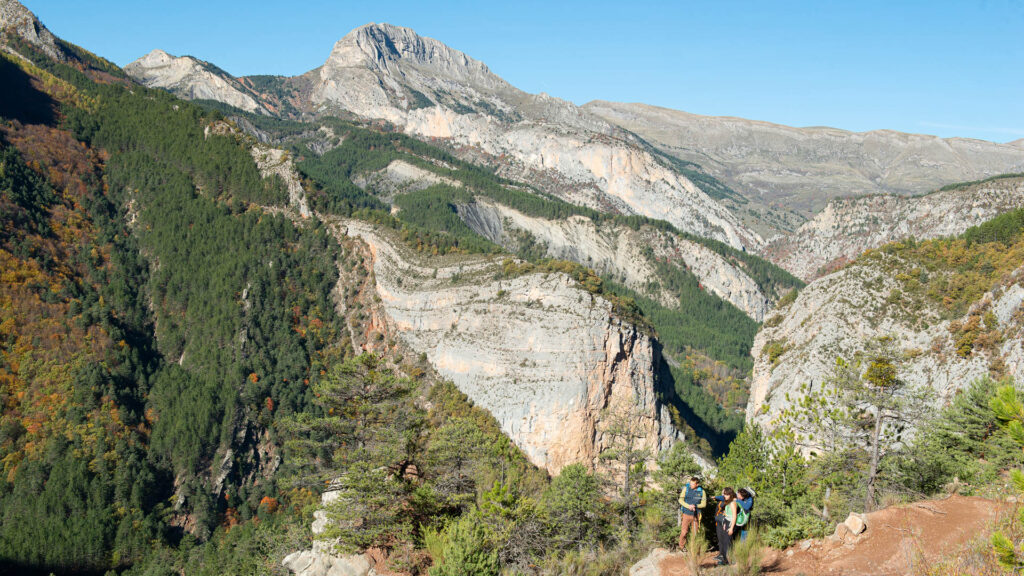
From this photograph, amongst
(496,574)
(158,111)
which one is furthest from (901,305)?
(158,111)

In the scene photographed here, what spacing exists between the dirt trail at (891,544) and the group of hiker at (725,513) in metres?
0.74

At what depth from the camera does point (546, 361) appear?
6650cm

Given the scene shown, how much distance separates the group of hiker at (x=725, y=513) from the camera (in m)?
14.6

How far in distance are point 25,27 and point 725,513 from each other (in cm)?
21183

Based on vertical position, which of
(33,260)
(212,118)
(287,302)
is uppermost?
(212,118)

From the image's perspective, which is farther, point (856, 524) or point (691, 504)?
point (691, 504)

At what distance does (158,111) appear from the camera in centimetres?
12275

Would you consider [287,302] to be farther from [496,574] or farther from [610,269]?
[610,269]

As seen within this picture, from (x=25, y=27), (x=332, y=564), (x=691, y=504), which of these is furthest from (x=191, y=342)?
(x=25, y=27)

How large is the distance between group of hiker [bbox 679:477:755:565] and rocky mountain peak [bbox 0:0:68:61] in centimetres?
20240

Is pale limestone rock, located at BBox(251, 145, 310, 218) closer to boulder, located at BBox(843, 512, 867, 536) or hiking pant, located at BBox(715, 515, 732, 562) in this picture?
hiking pant, located at BBox(715, 515, 732, 562)

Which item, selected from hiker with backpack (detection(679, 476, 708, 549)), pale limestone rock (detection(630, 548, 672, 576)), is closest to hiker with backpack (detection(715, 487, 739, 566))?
hiker with backpack (detection(679, 476, 708, 549))

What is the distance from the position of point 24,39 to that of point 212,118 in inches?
3013

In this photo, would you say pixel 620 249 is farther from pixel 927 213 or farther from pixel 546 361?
pixel 546 361
